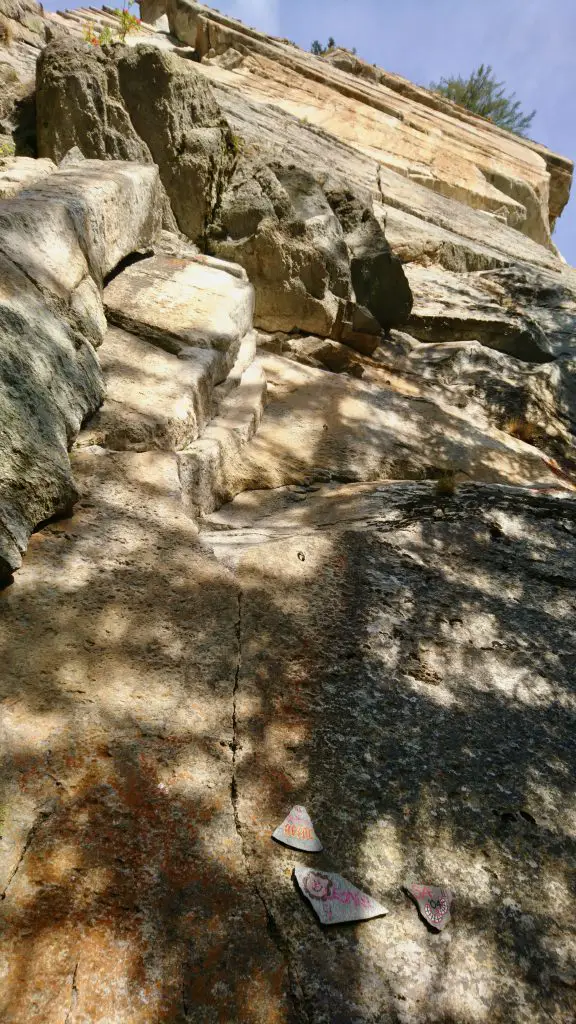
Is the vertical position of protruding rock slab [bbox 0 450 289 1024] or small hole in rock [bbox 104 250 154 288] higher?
small hole in rock [bbox 104 250 154 288]

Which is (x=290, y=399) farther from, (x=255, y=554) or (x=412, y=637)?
(x=412, y=637)

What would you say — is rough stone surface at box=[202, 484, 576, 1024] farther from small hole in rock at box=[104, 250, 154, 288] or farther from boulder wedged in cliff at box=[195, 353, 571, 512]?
small hole in rock at box=[104, 250, 154, 288]

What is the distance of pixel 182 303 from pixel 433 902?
3.58 m

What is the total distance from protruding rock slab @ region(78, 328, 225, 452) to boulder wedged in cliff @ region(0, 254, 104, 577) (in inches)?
6.4

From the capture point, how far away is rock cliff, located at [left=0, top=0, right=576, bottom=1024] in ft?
4.54

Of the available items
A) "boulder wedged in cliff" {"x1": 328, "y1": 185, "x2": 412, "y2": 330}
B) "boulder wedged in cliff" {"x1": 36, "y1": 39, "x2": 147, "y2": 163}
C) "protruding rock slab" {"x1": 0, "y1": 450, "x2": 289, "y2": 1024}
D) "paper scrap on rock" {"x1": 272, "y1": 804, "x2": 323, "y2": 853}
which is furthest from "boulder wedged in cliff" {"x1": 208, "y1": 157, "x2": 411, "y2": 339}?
"paper scrap on rock" {"x1": 272, "y1": 804, "x2": 323, "y2": 853}

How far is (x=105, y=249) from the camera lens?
3670mm

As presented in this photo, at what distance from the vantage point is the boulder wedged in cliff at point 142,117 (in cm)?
478

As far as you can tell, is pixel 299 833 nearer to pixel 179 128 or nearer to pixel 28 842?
pixel 28 842

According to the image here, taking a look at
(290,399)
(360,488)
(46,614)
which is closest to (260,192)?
(290,399)

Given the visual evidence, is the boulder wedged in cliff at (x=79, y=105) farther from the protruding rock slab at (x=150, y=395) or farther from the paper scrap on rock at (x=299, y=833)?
the paper scrap on rock at (x=299, y=833)

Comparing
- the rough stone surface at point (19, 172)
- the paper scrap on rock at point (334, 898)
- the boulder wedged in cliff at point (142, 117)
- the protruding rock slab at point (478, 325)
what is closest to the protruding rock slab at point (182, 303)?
the rough stone surface at point (19, 172)

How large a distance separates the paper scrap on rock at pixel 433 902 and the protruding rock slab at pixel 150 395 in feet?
6.93

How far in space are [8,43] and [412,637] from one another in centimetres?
797
